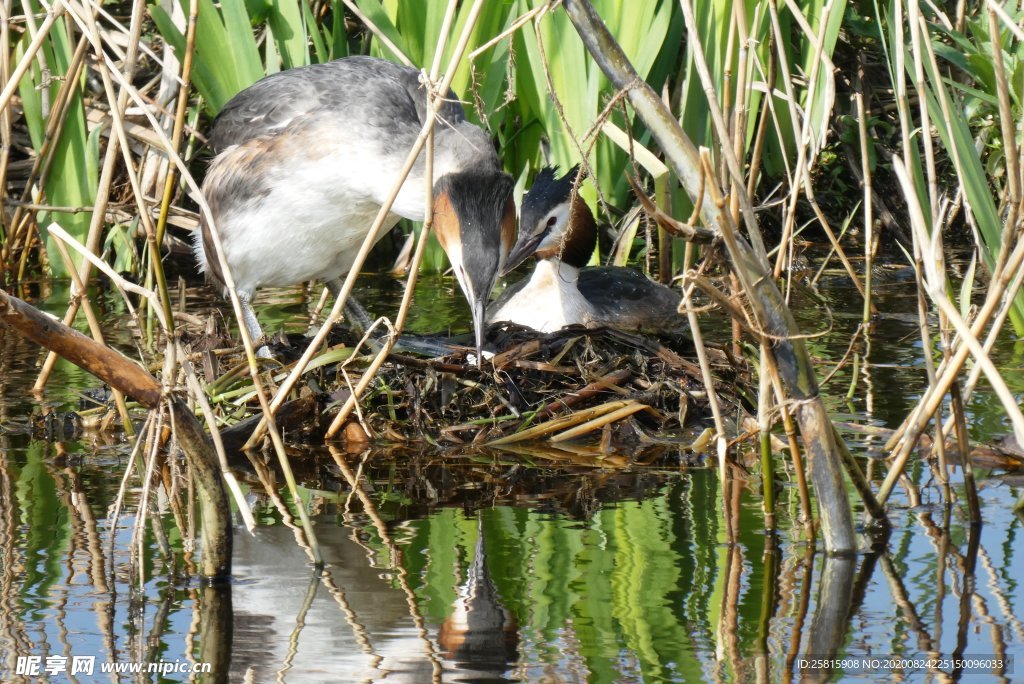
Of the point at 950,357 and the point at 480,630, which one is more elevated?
the point at 950,357

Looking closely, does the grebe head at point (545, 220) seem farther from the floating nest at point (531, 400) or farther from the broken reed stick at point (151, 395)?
the broken reed stick at point (151, 395)

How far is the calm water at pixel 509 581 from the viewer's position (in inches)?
96.0

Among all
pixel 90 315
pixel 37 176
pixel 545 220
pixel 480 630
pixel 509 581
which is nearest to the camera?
pixel 480 630

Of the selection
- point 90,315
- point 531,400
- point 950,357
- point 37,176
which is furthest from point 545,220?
point 950,357

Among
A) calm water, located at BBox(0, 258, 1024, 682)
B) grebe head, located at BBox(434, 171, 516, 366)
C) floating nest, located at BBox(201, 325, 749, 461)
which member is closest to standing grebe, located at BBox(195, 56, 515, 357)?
grebe head, located at BBox(434, 171, 516, 366)

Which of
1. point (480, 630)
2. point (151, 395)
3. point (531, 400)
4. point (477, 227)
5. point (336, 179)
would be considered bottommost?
point (480, 630)

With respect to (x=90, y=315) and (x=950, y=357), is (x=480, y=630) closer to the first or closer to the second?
(x=950, y=357)

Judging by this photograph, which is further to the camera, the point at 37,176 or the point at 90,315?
the point at 37,176

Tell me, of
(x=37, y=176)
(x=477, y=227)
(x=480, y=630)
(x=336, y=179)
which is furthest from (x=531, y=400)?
(x=37, y=176)

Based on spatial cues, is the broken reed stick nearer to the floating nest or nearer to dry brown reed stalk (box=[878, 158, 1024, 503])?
the floating nest

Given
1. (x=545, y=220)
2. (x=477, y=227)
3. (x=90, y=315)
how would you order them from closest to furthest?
(x=90, y=315)
(x=477, y=227)
(x=545, y=220)

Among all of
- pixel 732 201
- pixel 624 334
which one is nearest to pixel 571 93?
pixel 624 334

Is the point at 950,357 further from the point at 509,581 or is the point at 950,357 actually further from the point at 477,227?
the point at 477,227

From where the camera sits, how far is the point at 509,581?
9.30 feet
